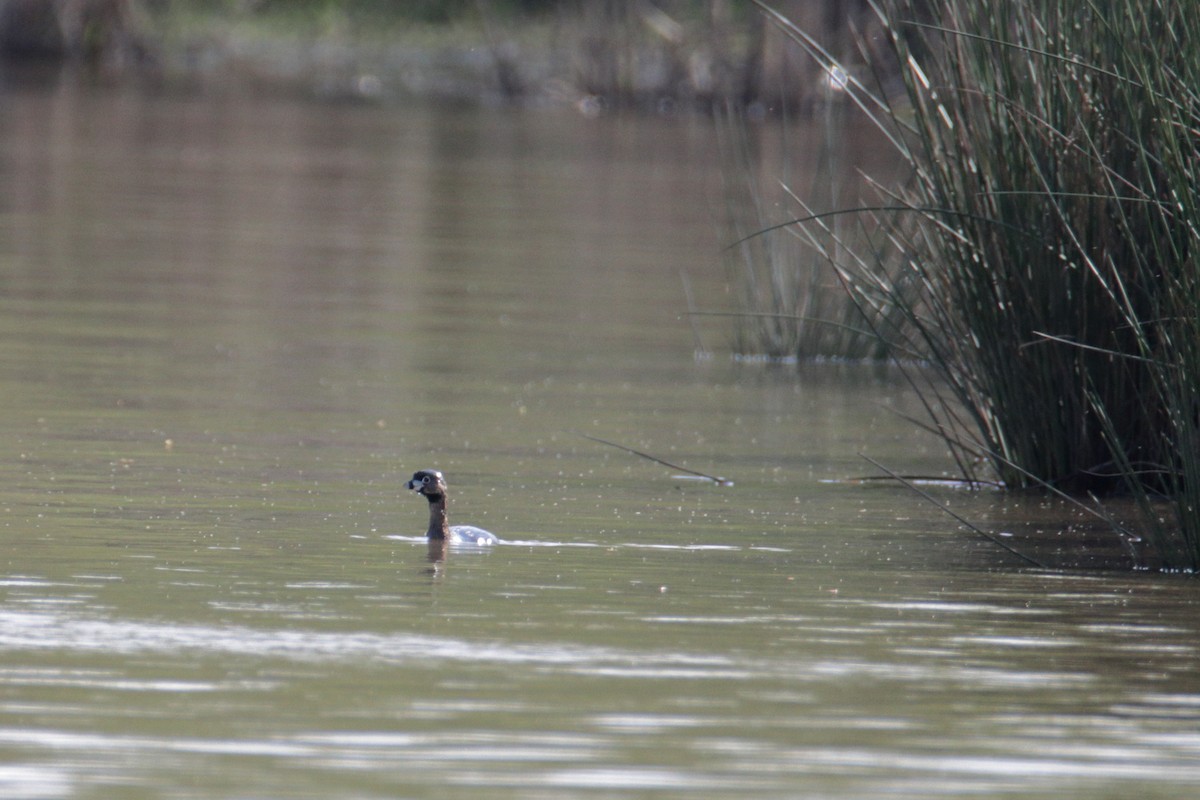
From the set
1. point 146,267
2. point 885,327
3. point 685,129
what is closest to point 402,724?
point 885,327

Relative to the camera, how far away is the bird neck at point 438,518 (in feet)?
21.6

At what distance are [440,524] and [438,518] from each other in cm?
3

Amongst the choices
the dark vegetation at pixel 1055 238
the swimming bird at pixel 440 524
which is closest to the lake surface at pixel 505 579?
the swimming bird at pixel 440 524

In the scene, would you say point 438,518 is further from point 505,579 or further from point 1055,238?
point 1055,238

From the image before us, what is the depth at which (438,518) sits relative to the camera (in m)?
6.63

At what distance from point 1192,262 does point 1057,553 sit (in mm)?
1004

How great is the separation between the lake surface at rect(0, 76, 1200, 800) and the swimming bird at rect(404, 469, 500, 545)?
7 centimetres

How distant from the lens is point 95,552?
Answer: 6.28 meters

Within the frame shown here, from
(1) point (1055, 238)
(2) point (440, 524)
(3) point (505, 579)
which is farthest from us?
(1) point (1055, 238)

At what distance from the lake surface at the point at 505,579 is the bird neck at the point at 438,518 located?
71 mm

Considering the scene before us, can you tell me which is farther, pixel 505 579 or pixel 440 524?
pixel 440 524

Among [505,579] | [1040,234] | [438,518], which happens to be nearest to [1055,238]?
[1040,234]

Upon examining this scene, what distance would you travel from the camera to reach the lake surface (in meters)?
4.52

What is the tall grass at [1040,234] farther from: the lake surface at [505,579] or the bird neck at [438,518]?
the bird neck at [438,518]
